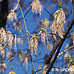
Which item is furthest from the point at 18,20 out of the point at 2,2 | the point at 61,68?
the point at 61,68

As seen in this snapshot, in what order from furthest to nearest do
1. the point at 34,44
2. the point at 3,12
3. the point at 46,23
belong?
1. the point at 46,23
2. the point at 3,12
3. the point at 34,44

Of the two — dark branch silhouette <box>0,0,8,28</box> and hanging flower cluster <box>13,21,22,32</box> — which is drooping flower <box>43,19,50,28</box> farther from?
dark branch silhouette <box>0,0,8,28</box>

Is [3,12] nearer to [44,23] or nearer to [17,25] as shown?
[17,25]

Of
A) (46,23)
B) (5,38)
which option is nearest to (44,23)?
(46,23)

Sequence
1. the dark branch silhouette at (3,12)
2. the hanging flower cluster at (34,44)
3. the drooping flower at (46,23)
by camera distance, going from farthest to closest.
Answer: the drooping flower at (46,23)
the dark branch silhouette at (3,12)
the hanging flower cluster at (34,44)

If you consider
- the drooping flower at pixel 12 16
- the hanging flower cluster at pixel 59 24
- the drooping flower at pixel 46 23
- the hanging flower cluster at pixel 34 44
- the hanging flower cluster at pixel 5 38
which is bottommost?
the hanging flower cluster at pixel 34 44

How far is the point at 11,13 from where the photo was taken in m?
2.08

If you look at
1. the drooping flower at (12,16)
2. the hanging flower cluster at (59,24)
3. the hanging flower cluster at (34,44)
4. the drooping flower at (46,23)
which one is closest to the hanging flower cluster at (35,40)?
the hanging flower cluster at (34,44)

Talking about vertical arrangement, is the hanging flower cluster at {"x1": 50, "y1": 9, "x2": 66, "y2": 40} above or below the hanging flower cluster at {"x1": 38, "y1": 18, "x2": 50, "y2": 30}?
below

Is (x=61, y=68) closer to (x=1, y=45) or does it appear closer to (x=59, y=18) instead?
(x=59, y=18)

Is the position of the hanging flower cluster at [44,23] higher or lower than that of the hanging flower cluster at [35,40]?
higher

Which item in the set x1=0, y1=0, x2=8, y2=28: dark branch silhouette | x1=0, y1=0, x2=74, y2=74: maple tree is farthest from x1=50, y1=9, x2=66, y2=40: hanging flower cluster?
x1=0, y1=0, x2=8, y2=28: dark branch silhouette

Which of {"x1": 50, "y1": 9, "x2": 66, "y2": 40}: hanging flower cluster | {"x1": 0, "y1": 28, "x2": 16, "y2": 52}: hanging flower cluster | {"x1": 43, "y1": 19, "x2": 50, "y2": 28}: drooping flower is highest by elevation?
{"x1": 43, "y1": 19, "x2": 50, "y2": 28}: drooping flower

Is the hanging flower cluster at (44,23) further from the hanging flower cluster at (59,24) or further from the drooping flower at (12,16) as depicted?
the drooping flower at (12,16)
